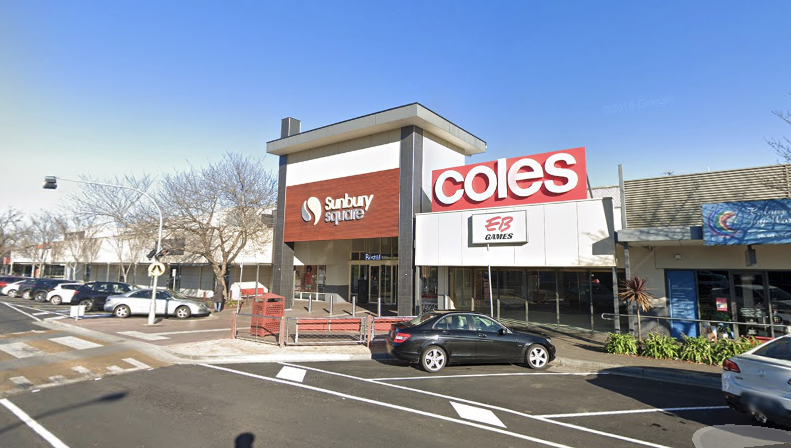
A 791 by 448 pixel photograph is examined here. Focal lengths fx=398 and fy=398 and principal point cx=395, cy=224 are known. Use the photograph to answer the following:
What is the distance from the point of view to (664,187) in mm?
13820

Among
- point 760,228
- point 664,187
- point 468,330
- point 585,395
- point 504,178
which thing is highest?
point 504,178

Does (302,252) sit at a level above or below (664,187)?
below

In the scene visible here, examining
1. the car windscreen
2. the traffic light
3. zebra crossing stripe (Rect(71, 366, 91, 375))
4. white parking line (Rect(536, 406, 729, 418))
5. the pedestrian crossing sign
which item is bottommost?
white parking line (Rect(536, 406, 729, 418))

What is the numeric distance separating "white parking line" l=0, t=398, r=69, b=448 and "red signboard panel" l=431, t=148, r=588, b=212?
1540 centimetres

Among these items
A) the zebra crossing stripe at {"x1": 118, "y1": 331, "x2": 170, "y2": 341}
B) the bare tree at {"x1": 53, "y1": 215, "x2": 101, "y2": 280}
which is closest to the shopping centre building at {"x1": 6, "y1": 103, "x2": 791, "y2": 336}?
the zebra crossing stripe at {"x1": 118, "y1": 331, "x2": 170, "y2": 341}

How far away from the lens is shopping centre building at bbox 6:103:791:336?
12.5m


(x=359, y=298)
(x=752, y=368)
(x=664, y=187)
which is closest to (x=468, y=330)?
(x=752, y=368)

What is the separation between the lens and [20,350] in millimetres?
11289

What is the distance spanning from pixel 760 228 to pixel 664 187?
328 centimetres

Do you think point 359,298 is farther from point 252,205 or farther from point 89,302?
point 89,302

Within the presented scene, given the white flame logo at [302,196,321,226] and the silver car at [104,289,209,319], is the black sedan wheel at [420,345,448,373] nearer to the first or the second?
the silver car at [104,289,209,319]

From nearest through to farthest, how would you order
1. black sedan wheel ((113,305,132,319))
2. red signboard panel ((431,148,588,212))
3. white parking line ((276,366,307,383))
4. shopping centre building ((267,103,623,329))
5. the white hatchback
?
white parking line ((276,366,307,383)), shopping centre building ((267,103,623,329)), red signboard panel ((431,148,588,212)), black sedan wheel ((113,305,132,319)), the white hatchback

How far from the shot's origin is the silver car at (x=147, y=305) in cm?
1925

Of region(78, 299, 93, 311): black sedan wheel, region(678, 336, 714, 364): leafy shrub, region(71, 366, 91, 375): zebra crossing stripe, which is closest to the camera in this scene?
region(71, 366, 91, 375): zebra crossing stripe
